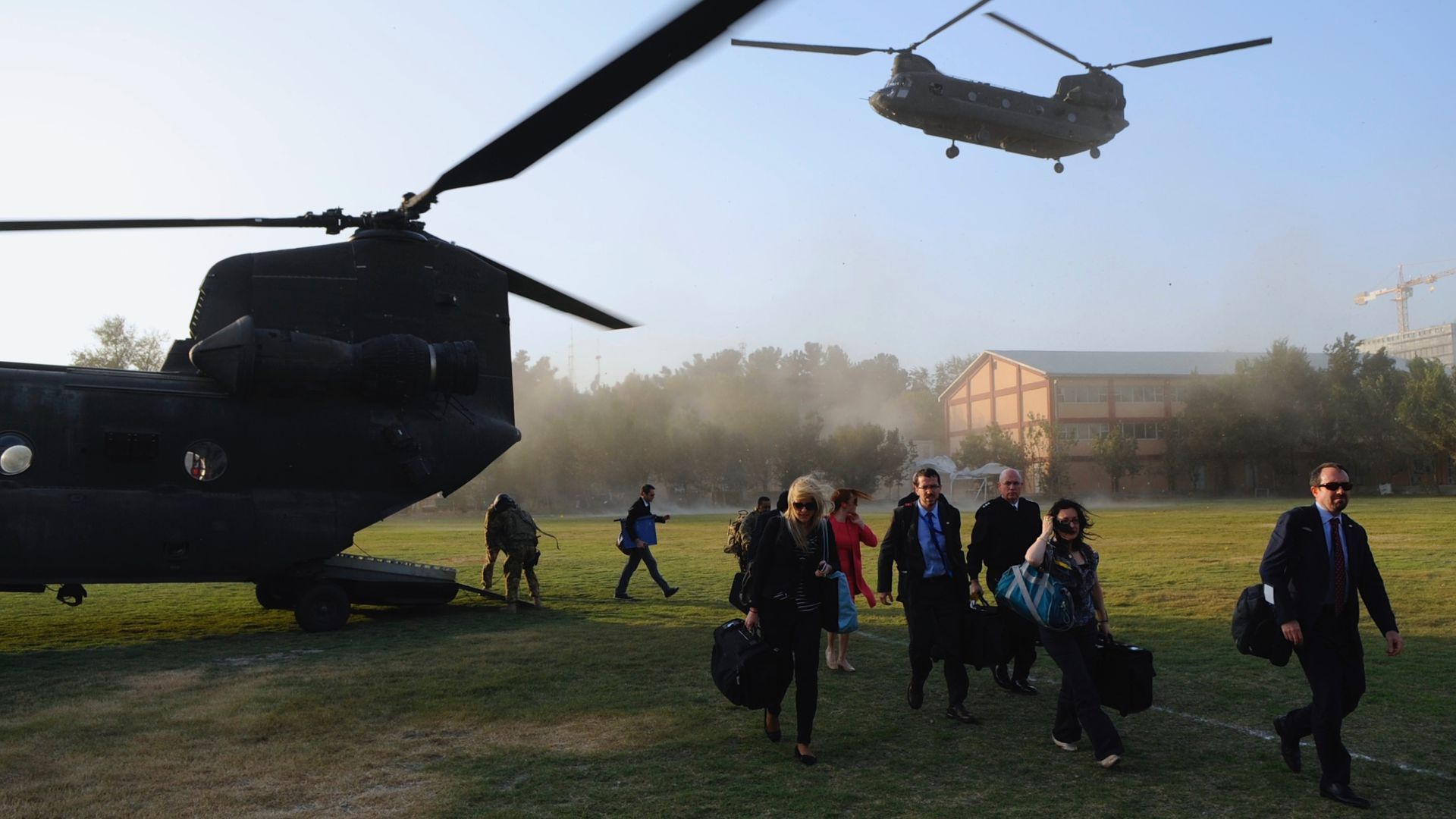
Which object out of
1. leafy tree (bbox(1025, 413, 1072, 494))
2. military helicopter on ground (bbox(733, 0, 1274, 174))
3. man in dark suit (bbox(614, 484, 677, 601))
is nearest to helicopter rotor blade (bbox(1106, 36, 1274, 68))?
military helicopter on ground (bbox(733, 0, 1274, 174))

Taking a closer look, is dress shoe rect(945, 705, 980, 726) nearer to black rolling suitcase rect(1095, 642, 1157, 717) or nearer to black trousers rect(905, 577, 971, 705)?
black trousers rect(905, 577, 971, 705)

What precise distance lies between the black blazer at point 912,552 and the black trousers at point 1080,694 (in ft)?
3.90

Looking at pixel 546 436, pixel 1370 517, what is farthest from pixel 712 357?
pixel 1370 517

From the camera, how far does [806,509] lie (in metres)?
6.54

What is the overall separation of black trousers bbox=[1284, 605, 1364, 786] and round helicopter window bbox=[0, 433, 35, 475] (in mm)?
10752

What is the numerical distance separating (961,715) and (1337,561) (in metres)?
2.78

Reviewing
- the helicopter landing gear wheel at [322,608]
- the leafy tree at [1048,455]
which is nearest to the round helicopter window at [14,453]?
the helicopter landing gear wheel at [322,608]

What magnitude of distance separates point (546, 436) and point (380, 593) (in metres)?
58.3

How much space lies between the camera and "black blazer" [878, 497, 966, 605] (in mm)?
7598

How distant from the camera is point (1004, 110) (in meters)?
27.4

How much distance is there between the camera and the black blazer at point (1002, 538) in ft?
27.0

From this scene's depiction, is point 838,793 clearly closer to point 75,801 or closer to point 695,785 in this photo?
point 695,785

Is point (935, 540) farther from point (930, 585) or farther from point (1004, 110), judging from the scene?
point (1004, 110)

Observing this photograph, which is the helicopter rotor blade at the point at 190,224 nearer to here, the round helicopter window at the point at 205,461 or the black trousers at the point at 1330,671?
the round helicopter window at the point at 205,461
